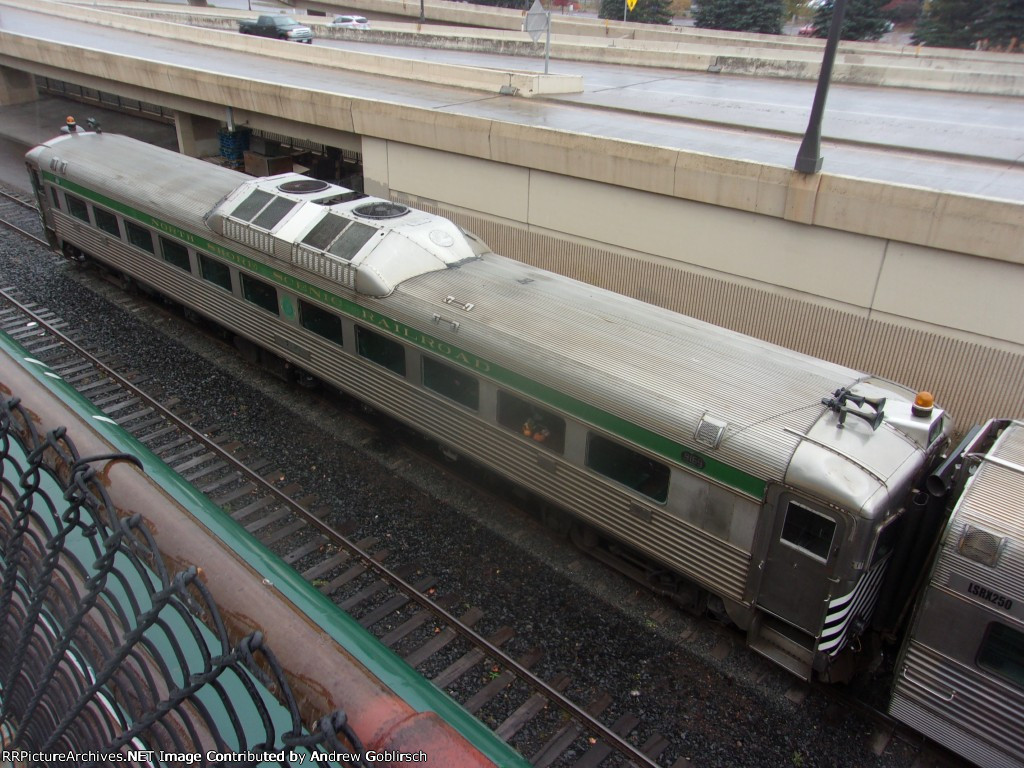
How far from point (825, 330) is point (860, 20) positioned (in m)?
41.4

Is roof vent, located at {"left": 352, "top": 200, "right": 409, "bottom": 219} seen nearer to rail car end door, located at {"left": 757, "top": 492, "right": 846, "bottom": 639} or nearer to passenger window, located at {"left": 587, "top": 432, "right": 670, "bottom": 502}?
passenger window, located at {"left": 587, "top": 432, "right": 670, "bottom": 502}

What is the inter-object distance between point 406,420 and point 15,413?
898cm

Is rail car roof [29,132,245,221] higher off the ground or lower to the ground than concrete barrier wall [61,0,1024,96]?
lower

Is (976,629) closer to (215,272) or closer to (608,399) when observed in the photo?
(608,399)

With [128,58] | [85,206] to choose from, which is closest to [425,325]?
[85,206]

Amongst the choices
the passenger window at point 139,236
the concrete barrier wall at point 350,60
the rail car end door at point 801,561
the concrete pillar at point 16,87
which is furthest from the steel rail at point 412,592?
the concrete pillar at point 16,87

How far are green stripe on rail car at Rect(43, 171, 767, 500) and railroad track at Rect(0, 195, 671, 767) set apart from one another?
9.17 feet

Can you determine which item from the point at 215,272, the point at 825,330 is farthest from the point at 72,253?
the point at 825,330

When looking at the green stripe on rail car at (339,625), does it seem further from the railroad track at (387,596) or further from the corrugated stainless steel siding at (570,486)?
the corrugated stainless steel siding at (570,486)

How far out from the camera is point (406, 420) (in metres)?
11.2

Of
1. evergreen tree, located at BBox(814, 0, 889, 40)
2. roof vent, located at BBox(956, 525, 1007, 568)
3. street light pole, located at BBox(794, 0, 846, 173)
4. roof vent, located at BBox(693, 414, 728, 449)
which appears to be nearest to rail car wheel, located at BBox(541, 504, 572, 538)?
roof vent, located at BBox(693, 414, 728, 449)

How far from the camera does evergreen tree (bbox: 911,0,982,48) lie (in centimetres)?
4184

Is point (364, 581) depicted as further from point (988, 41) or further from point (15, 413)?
point (988, 41)

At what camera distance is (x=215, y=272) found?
13.9 meters
